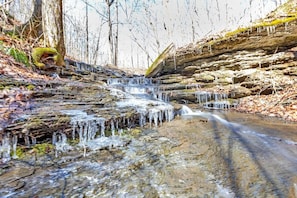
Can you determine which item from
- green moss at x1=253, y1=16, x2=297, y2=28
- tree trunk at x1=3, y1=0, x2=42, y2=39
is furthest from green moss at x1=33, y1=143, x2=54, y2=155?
green moss at x1=253, y1=16, x2=297, y2=28

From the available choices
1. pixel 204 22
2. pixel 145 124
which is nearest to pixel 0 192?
pixel 145 124

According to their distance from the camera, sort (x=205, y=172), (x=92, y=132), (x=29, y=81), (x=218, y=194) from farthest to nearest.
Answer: (x=29, y=81) → (x=92, y=132) → (x=205, y=172) → (x=218, y=194)

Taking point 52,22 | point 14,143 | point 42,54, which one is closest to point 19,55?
point 42,54

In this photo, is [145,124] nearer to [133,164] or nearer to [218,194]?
[133,164]

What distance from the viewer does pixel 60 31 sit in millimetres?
6434

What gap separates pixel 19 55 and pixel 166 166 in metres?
5.27

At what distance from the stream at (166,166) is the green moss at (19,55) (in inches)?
118

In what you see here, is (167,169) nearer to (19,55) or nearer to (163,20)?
(19,55)

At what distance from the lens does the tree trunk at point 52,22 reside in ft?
20.3

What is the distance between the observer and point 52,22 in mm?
6215

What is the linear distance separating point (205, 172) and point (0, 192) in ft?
7.39

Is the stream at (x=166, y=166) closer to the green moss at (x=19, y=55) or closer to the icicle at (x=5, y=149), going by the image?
the icicle at (x=5, y=149)

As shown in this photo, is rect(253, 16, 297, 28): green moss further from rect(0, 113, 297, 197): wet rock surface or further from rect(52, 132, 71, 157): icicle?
rect(52, 132, 71, 157): icicle

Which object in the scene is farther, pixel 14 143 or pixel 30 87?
pixel 30 87
